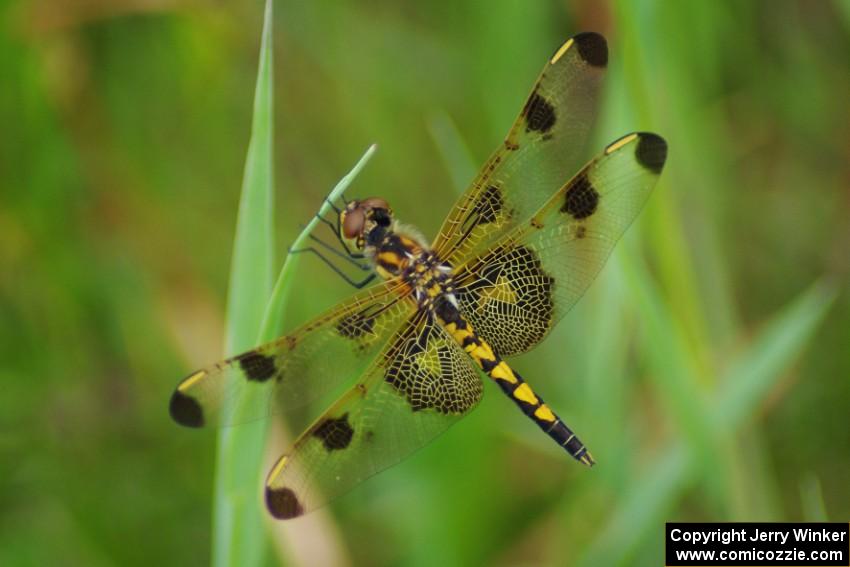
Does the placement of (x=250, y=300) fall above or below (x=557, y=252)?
below

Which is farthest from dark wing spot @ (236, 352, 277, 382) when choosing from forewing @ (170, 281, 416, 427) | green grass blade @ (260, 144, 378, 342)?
green grass blade @ (260, 144, 378, 342)

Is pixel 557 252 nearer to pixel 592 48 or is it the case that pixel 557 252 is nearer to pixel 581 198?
pixel 581 198

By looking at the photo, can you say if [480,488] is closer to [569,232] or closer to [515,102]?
[569,232]

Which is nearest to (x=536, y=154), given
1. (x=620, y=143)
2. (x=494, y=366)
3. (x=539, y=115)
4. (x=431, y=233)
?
(x=539, y=115)

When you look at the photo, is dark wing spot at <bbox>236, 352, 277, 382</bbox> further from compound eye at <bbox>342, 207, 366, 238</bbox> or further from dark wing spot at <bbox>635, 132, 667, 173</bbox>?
dark wing spot at <bbox>635, 132, 667, 173</bbox>

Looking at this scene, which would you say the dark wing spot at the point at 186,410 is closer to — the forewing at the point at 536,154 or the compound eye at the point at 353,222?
the compound eye at the point at 353,222

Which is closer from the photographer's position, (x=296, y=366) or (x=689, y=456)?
(x=296, y=366)
